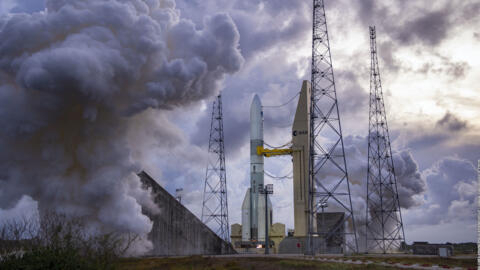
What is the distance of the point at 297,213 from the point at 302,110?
1455cm

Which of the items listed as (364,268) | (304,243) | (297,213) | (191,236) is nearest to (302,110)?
(297,213)

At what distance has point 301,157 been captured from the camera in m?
61.5

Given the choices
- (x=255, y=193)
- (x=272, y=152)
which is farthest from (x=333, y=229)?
(x=272, y=152)

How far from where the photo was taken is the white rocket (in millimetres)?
62094

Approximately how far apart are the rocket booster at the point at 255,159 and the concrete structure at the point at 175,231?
7758mm

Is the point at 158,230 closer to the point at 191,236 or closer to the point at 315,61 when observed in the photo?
the point at 191,236

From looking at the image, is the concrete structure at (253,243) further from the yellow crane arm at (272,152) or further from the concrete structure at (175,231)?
the yellow crane arm at (272,152)

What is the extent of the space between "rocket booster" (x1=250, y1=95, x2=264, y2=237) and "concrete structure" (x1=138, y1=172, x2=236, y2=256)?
7758mm

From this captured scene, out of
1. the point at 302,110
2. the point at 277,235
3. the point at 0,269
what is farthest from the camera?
the point at 277,235

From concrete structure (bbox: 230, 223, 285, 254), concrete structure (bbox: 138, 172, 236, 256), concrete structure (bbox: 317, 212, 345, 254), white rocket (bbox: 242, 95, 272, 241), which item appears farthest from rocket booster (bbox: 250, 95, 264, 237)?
concrete structure (bbox: 317, 212, 345, 254)

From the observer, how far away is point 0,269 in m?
19.0

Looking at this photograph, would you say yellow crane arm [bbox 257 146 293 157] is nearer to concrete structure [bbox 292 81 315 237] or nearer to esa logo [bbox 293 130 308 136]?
concrete structure [bbox 292 81 315 237]

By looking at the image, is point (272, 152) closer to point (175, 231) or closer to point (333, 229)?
point (333, 229)

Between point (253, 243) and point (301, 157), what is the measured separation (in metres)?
13.9
